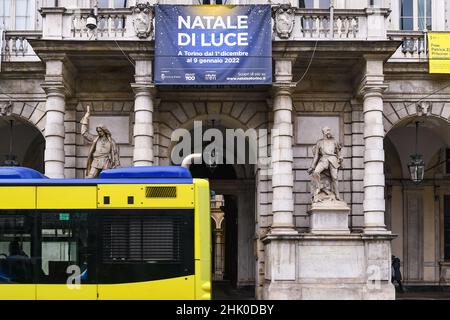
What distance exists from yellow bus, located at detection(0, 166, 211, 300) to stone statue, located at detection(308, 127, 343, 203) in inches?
349

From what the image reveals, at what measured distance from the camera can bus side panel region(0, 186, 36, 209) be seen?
46.1 ft

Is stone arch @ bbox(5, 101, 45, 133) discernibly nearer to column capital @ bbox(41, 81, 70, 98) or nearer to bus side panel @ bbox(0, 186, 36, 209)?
column capital @ bbox(41, 81, 70, 98)

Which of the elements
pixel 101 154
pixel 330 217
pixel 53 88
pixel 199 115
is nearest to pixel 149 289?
pixel 101 154

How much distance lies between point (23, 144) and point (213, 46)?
33.3 feet

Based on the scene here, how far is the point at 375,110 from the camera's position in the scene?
23.1 metres

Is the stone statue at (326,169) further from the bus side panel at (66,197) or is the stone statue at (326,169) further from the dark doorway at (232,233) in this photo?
the bus side panel at (66,197)

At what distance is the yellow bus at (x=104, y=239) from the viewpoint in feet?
45.7

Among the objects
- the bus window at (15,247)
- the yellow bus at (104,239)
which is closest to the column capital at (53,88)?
the yellow bus at (104,239)

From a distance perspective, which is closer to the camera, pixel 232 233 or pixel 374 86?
pixel 374 86

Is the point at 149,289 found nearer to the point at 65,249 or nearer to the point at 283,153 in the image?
the point at 65,249

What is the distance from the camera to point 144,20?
75.1 feet

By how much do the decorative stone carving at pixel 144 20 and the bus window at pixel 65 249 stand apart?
9983 mm
